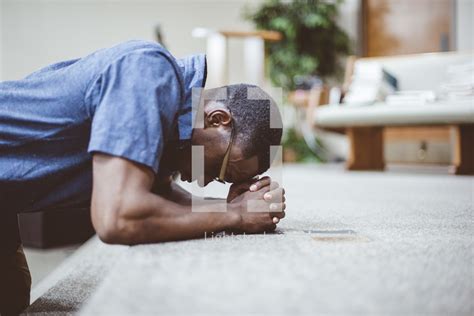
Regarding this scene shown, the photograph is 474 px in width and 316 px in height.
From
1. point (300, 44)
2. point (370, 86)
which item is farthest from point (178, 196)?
point (300, 44)

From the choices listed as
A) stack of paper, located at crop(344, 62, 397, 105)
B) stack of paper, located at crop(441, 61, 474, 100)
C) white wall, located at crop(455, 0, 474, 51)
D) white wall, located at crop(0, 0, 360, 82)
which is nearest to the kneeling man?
stack of paper, located at crop(344, 62, 397, 105)

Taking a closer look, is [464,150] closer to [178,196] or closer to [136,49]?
[178,196]

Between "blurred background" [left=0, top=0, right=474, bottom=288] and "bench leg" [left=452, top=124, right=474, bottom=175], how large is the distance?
521 millimetres

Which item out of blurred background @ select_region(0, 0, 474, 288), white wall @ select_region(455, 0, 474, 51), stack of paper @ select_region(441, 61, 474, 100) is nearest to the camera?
stack of paper @ select_region(441, 61, 474, 100)

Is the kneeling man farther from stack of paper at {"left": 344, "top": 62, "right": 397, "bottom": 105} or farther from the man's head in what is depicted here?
stack of paper at {"left": 344, "top": 62, "right": 397, "bottom": 105}

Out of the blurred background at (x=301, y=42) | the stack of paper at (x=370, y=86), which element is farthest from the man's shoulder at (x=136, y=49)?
the blurred background at (x=301, y=42)

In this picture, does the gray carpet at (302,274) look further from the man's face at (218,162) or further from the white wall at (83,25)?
the white wall at (83,25)

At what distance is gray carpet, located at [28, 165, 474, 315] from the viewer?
0.64m

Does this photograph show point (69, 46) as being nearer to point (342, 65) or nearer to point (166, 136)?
point (342, 65)

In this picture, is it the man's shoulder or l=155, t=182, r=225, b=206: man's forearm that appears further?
l=155, t=182, r=225, b=206: man's forearm

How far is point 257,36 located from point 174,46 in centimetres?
204

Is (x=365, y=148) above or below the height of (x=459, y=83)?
below

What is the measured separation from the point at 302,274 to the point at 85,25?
216 inches

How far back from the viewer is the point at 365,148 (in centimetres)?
372
